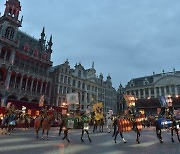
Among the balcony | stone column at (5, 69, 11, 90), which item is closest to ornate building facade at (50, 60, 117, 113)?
stone column at (5, 69, 11, 90)

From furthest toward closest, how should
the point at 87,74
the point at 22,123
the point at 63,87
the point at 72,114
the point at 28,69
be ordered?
the point at 87,74, the point at 63,87, the point at 28,69, the point at 22,123, the point at 72,114

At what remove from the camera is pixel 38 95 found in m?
37.9

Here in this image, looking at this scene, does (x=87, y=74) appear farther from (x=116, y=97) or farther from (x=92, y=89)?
(x=116, y=97)

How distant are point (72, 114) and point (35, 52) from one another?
1272 inches

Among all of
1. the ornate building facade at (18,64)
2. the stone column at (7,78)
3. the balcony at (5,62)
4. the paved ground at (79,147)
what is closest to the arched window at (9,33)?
the ornate building facade at (18,64)

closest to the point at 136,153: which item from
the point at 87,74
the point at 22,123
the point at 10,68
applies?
the point at 22,123

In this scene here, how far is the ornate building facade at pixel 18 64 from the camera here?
32438 mm

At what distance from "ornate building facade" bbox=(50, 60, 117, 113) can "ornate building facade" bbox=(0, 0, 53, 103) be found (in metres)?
3.41

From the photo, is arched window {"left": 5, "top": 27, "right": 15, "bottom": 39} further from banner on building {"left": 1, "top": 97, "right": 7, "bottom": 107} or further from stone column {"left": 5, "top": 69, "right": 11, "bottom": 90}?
banner on building {"left": 1, "top": 97, "right": 7, "bottom": 107}

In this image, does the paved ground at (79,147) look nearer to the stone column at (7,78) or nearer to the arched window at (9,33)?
the stone column at (7,78)

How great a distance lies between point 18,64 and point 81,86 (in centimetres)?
2133

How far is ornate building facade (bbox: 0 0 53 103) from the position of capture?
106 feet

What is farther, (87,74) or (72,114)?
(87,74)

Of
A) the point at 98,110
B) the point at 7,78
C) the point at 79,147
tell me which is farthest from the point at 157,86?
the point at 79,147
